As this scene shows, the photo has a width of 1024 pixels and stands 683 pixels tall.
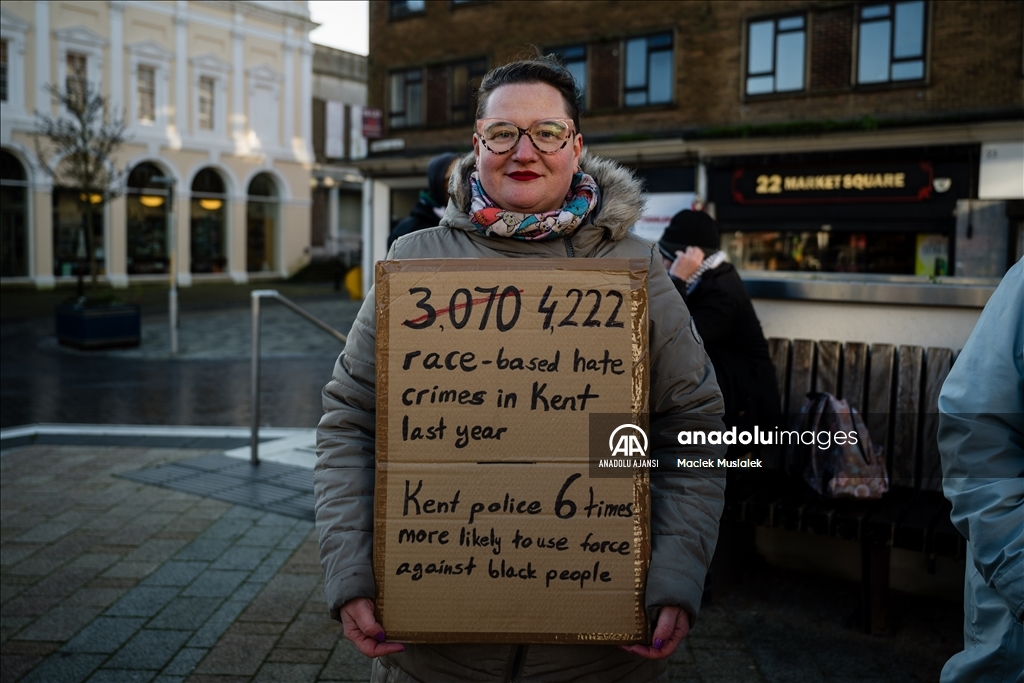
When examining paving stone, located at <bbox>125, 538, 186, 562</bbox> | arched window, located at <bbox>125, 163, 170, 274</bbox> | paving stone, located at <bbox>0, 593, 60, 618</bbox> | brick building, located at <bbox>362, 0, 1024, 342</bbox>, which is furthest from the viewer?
arched window, located at <bbox>125, 163, 170, 274</bbox>

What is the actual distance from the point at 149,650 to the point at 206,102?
32.7 m

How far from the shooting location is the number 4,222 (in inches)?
72.0

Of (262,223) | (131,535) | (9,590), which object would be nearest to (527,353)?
(9,590)

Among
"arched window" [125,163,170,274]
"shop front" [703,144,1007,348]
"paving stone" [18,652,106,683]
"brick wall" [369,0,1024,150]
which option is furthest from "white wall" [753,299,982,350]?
"arched window" [125,163,170,274]

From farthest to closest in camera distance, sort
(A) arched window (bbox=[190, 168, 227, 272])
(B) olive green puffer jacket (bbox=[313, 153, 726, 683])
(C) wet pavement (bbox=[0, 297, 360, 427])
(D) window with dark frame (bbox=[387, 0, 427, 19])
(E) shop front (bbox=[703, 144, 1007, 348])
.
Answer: (A) arched window (bbox=[190, 168, 227, 272]), (D) window with dark frame (bbox=[387, 0, 427, 19]), (E) shop front (bbox=[703, 144, 1007, 348]), (C) wet pavement (bbox=[0, 297, 360, 427]), (B) olive green puffer jacket (bbox=[313, 153, 726, 683])

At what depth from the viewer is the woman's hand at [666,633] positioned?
179 cm

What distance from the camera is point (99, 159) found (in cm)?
1797

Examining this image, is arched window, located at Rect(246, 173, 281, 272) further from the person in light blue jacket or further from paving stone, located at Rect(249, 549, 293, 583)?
the person in light blue jacket

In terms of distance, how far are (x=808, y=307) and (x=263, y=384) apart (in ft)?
28.4

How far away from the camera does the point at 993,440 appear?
5.82ft

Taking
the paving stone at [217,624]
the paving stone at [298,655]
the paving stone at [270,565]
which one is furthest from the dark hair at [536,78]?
the paving stone at [270,565]

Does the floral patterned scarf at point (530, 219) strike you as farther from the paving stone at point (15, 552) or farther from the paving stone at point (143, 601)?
the paving stone at point (15, 552)

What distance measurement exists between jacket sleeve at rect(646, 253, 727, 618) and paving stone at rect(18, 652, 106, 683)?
97.2 inches

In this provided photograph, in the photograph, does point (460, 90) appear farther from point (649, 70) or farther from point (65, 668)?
point (65, 668)
